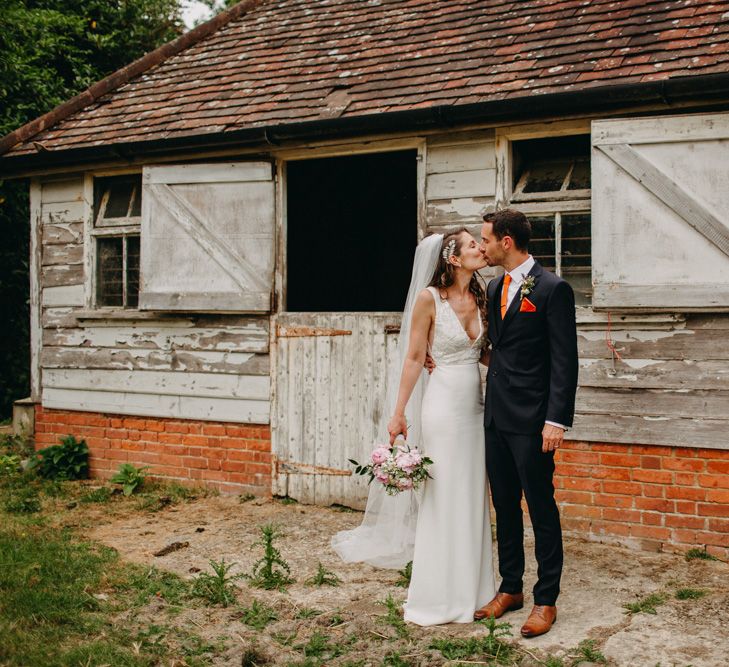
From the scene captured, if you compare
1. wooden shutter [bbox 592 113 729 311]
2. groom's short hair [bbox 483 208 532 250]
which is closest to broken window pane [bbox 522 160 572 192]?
wooden shutter [bbox 592 113 729 311]

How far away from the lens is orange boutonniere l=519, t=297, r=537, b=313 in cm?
432

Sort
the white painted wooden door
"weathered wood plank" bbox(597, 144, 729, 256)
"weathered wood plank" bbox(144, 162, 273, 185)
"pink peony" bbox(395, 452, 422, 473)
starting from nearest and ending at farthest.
Answer: "pink peony" bbox(395, 452, 422, 473) → "weathered wood plank" bbox(597, 144, 729, 256) → the white painted wooden door → "weathered wood plank" bbox(144, 162, 273, 185)

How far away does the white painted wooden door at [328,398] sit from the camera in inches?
278

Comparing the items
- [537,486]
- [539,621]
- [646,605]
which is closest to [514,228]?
[537,486]

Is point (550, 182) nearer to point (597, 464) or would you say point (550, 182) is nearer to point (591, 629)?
point (597, 464)

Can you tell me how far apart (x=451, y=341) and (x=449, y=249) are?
0.52 m

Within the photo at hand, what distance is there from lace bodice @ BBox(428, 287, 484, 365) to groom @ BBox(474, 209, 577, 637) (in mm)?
185

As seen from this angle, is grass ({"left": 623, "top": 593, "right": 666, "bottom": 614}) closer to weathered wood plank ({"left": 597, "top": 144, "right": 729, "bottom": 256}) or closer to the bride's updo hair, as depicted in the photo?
the bride's updo hair

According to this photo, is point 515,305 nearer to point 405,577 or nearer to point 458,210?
point 405,577

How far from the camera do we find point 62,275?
8.56m

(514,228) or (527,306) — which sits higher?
(514,228)

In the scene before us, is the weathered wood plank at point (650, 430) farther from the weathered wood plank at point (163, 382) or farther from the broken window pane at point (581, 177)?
the weathered wood plank at point (163, 382)

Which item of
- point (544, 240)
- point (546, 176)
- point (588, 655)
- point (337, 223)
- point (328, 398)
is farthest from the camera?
point (337, 223)

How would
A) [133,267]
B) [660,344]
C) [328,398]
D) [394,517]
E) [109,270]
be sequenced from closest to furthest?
[394,517] < [660,344] < [328,398] < [133,267] < [109,270]
